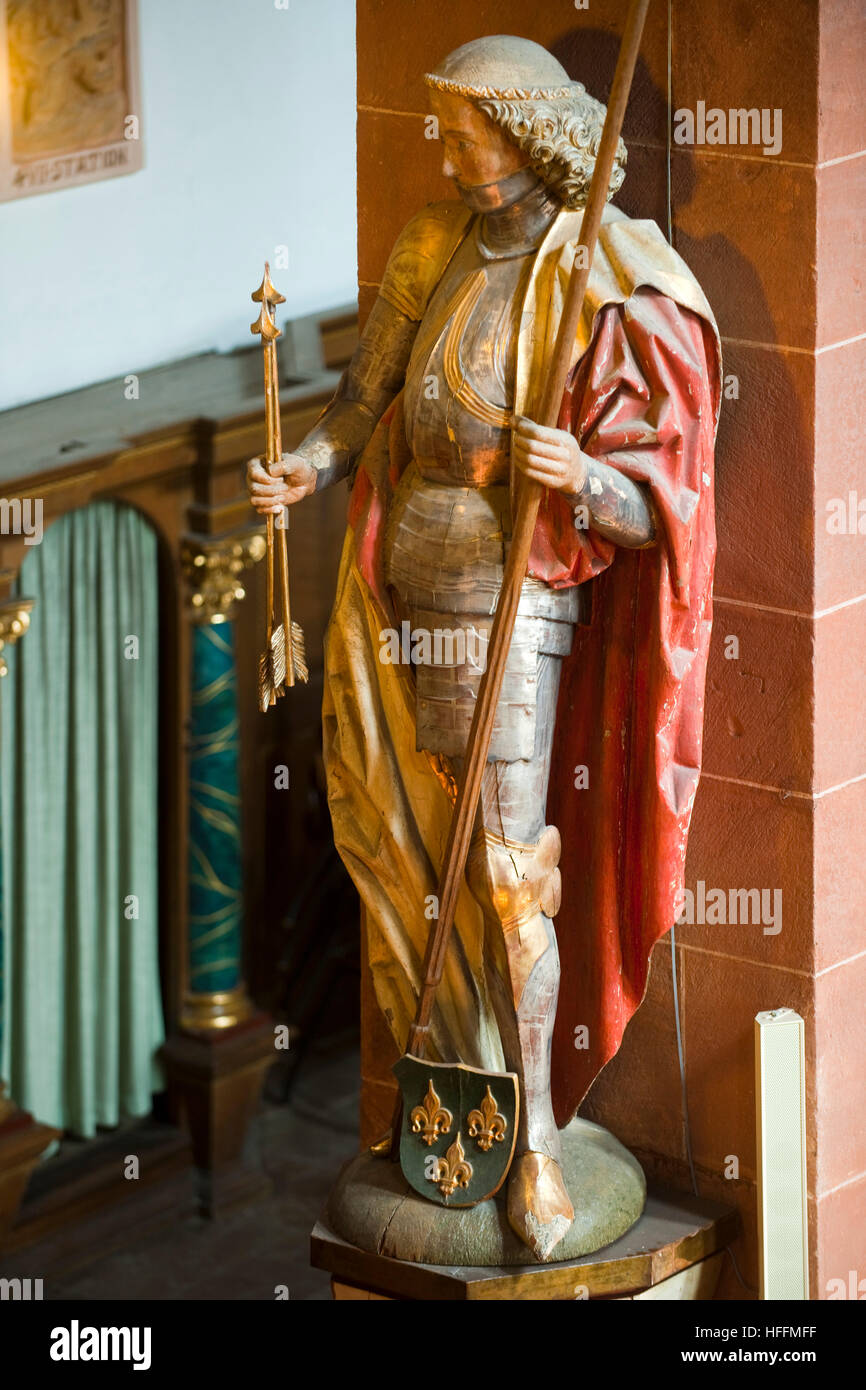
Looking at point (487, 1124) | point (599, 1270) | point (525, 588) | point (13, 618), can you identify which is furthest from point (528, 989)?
point (13, 618)

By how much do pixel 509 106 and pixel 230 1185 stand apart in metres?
5.92

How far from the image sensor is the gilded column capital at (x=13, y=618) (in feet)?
30.0

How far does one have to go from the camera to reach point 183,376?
10.1 m

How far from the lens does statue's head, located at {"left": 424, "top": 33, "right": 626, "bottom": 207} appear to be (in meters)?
5.41

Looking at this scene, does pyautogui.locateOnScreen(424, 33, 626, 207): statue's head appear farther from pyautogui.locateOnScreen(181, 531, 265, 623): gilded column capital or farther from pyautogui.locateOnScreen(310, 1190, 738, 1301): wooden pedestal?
pyautogui.locateOnScreen(181, 531, 265, 623): gilded column capital

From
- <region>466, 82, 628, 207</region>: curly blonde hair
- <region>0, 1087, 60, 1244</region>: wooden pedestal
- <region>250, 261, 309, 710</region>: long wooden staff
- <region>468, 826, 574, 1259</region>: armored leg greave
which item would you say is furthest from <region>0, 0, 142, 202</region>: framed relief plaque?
<region>468, 826, 574, 1259</region>: armored leg greave

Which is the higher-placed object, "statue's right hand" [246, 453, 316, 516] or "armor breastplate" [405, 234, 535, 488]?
"armor breastplate" [405, 234, 535, 488]

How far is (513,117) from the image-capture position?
5414mm

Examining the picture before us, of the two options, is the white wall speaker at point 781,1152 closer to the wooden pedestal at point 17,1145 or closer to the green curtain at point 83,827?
the wooden pedestal at point 17,1145

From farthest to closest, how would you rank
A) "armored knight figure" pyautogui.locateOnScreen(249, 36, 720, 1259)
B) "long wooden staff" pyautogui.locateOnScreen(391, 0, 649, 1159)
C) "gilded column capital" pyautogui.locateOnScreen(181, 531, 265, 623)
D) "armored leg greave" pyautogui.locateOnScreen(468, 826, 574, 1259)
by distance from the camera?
"gilded column capital" pyautogui.locateOnScreen(181, 531, 265, 623) < "armored leg greave" pyautogui.locateOnScreen(468, 826, 574, 1259) < "armored knight figure" pyautogui.locateOnScreen(249, 36, 720, 1259) < "long wooden staff" pyautogui.locateOnScreen(391, 0, 649, 1159)

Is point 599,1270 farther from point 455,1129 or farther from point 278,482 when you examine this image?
point 278,482

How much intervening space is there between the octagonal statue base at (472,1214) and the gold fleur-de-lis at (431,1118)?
0.15 meters

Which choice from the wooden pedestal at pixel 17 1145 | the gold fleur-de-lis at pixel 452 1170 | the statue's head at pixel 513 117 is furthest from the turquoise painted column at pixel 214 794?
the statue's head at pixel 513 117

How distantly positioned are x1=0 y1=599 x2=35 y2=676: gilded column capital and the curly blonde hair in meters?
4.02
